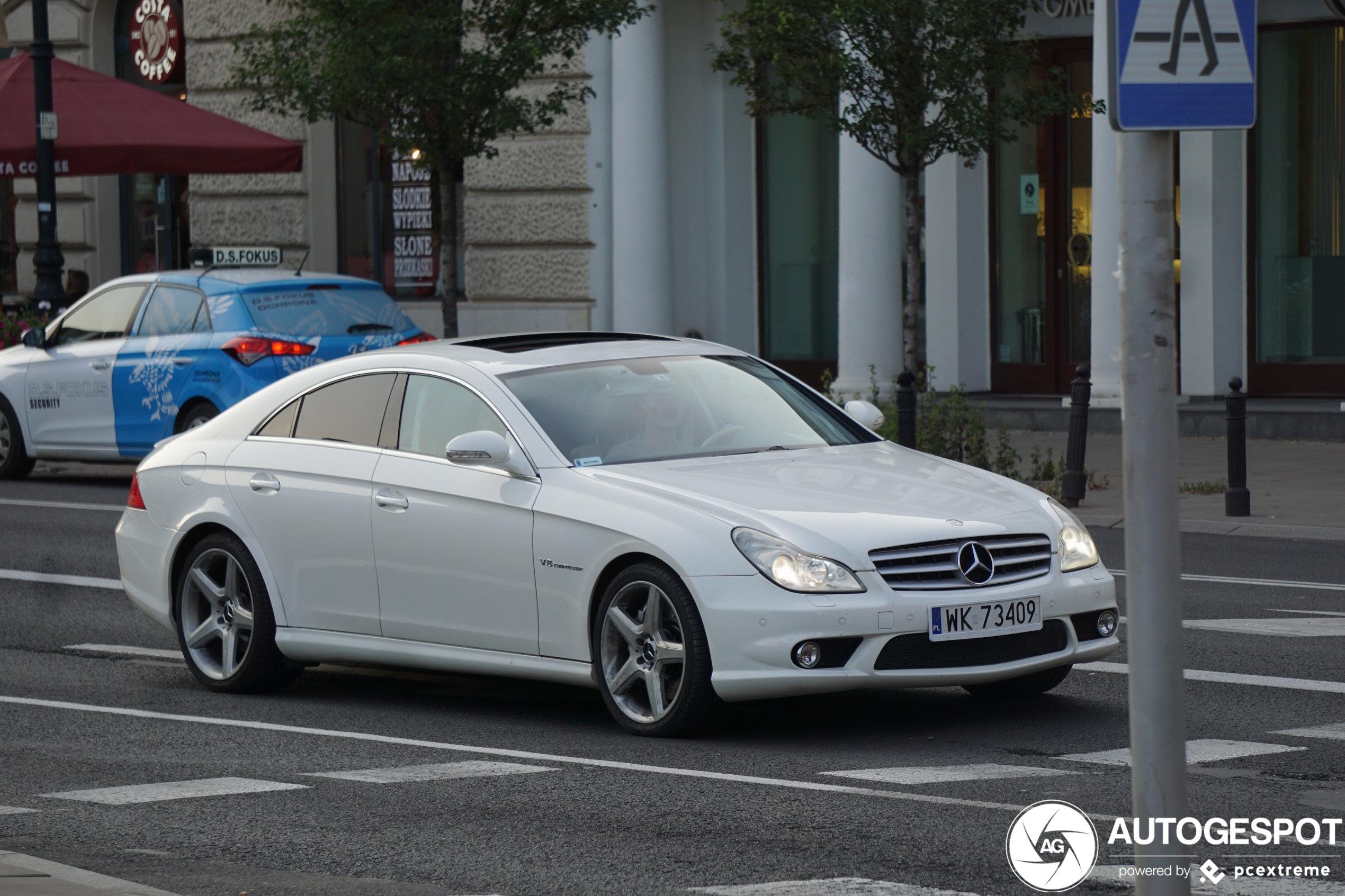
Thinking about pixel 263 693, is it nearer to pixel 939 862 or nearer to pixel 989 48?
pixel 939 862

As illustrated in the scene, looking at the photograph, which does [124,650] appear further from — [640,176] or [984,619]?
[640,176]

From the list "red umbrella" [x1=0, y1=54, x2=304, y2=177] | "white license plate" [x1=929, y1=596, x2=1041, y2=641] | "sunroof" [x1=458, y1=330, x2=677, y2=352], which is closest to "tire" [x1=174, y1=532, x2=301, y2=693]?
"sunroof" [x1=458, y1=330, x2=677, y2=352]

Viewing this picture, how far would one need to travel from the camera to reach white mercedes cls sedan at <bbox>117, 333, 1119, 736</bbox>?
707cm

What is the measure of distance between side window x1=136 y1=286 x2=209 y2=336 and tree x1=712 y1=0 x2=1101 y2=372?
457 centimetres

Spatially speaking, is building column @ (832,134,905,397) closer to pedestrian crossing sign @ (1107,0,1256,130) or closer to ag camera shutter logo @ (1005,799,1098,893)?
ag camera shutter logo @ (1005,799,1098,893)

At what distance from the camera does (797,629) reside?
6.99 metres

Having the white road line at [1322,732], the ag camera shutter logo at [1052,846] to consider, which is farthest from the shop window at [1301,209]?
the ag camera shutter logo at [1052,846]

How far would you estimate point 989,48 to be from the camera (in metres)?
16.6

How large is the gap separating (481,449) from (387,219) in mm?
19621

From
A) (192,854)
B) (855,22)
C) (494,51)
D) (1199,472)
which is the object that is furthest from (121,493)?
(192,854)

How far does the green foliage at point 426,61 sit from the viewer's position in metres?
18.6

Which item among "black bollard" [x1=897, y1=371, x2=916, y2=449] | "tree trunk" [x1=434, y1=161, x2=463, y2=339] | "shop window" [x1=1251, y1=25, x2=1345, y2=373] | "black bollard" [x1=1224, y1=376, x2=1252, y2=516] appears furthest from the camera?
"shop window" [x1=1251, y1=25, x2=1345, y2=373]

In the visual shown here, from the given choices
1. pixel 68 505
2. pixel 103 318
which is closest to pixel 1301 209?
pixel 103 318

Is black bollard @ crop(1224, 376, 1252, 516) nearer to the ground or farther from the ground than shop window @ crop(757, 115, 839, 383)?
nearer to the ground
